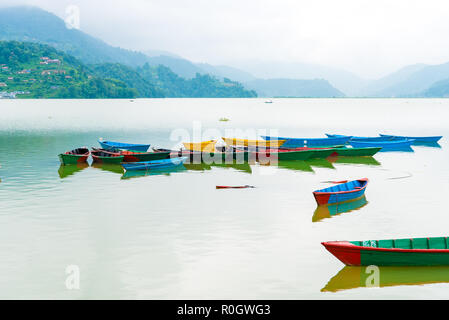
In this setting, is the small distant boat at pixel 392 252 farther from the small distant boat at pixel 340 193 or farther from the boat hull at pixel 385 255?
the small distant boat at pixel 340 193

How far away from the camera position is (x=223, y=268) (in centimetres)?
2011

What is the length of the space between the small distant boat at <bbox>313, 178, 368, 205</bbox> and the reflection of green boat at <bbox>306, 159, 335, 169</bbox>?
16480mm

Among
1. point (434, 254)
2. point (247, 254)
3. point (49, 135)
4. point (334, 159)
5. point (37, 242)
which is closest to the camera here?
point (434, 254)

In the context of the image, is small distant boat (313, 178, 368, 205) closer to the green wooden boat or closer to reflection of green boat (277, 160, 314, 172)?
reflection of green boat (277, 160, 314, 172)

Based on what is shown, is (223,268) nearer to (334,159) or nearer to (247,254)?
(247,254)

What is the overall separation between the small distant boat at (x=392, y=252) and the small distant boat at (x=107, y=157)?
32.0 m

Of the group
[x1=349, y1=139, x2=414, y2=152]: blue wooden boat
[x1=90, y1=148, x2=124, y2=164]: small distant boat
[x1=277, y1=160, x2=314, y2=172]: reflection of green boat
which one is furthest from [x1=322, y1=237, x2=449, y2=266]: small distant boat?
[x1=349, y1=139, x2=414, y2=152]: blue wooden boat

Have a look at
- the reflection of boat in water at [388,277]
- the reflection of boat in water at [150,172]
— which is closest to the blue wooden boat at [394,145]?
the reflection of boat in water at [150,172]

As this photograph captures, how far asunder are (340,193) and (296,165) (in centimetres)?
1989

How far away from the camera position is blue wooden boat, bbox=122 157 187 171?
43.2 m

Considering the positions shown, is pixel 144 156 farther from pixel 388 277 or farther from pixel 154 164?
pixel 388 277

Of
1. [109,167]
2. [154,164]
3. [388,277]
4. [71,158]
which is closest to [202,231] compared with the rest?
[388,277]
